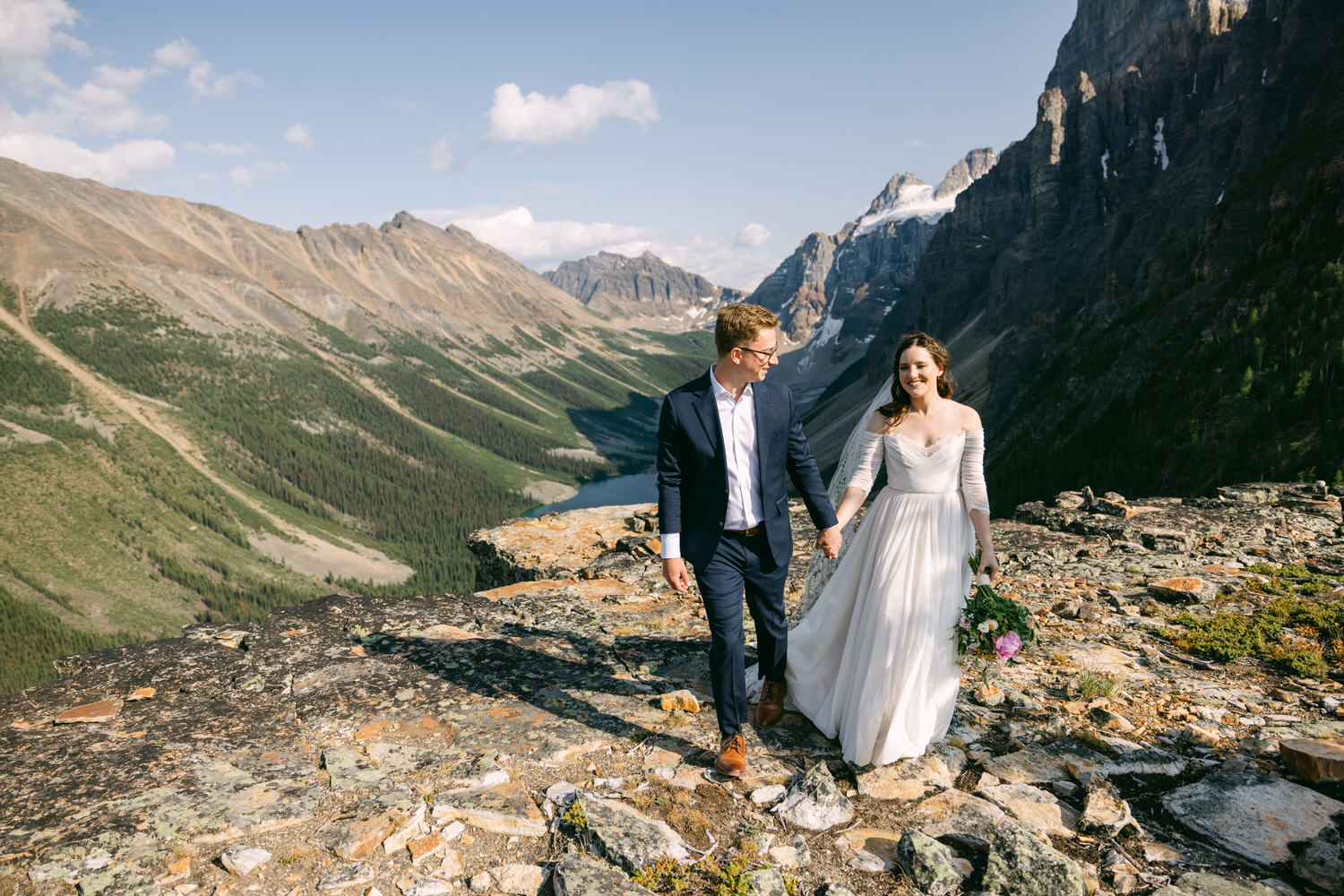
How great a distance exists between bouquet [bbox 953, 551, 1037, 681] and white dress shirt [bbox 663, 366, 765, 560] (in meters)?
2.03

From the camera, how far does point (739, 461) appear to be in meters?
5.68

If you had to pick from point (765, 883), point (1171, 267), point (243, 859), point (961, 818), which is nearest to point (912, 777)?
point (961, 818)

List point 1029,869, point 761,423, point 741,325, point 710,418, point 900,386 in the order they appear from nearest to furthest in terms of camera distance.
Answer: point 1029,869 → point 741,325 → point 710,418 → point 761,423 → point 900,386

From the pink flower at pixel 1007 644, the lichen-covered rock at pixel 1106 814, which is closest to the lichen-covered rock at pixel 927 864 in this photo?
the lichen-covered rock at pixel 1106 814

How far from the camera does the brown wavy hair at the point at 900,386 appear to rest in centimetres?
605

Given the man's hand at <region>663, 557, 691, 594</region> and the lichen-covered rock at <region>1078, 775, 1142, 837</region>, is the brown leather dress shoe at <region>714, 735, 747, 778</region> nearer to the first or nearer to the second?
the man's hand at <region>663, 557, 691, 594</region>

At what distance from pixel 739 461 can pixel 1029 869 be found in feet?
11.4

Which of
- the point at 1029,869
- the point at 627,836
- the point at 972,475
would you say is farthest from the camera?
the point at 972,475

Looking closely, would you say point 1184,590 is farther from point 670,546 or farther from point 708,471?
point 670,546

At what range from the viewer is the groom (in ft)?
18.1

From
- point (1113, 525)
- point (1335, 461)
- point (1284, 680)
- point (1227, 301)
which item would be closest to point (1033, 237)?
point (1227, 301)

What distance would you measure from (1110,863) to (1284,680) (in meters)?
4.93

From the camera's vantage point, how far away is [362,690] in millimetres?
7156

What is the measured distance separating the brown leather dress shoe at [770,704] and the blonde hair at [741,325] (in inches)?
133
